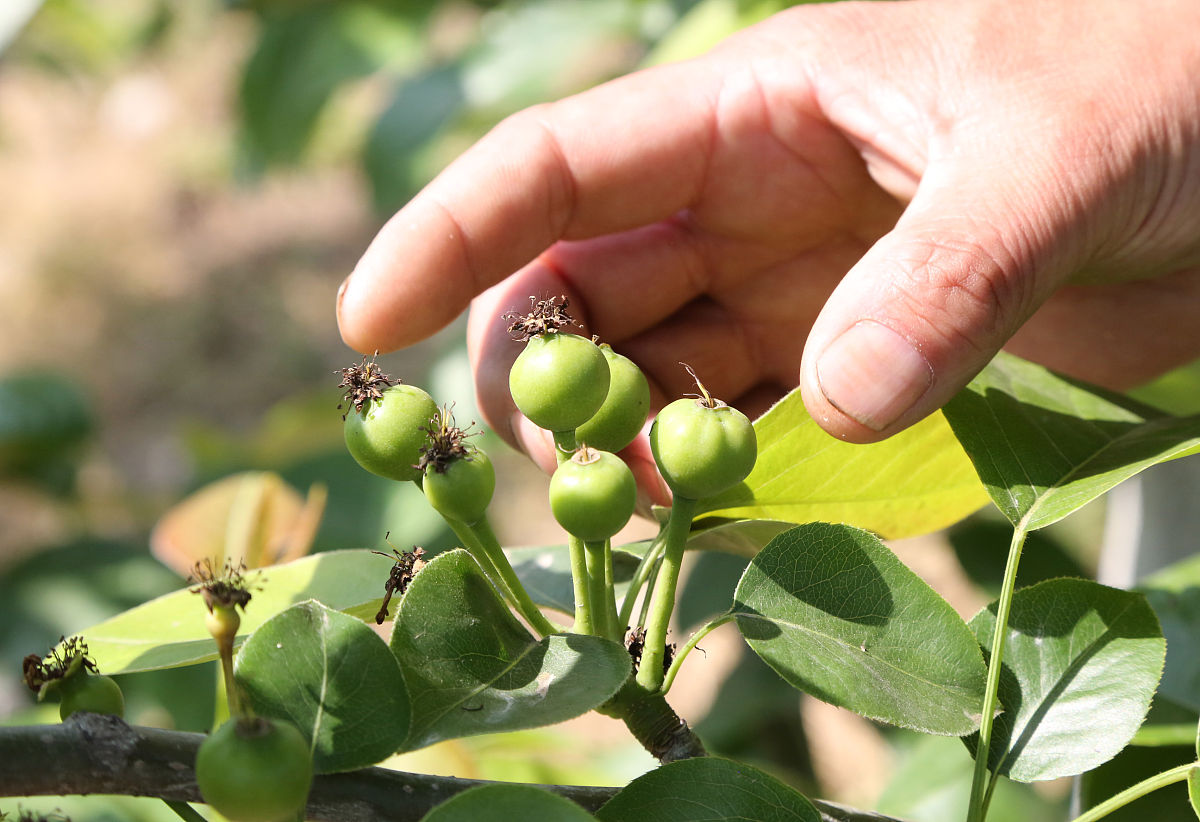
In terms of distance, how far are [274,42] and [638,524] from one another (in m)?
2.01

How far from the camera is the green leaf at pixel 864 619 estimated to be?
0.80 meters

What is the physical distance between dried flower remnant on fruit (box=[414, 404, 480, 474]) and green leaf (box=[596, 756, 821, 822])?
0.26 m

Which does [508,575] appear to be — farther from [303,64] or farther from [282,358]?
[282,358]

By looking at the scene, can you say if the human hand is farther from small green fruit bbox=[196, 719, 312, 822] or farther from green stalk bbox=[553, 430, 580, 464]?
small green fruit bbox=[196, 719, 312, 822]

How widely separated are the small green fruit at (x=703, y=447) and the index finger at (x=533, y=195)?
0.71m

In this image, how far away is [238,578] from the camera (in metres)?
0.72

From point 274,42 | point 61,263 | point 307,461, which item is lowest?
point 307,461

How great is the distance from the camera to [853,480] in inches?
41.9

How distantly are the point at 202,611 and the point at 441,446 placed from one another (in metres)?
0.35

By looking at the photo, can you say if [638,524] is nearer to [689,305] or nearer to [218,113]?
[689,305]

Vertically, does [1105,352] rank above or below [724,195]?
below

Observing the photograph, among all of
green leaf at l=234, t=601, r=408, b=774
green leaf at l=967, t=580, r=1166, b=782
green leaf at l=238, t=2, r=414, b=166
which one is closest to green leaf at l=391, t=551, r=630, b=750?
green leaf at l=234, t=601, r=408, b=774

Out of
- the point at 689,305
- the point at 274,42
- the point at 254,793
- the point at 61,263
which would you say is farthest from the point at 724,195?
the point at 61,263

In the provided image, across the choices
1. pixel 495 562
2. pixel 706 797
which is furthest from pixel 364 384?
pixel 706 797
